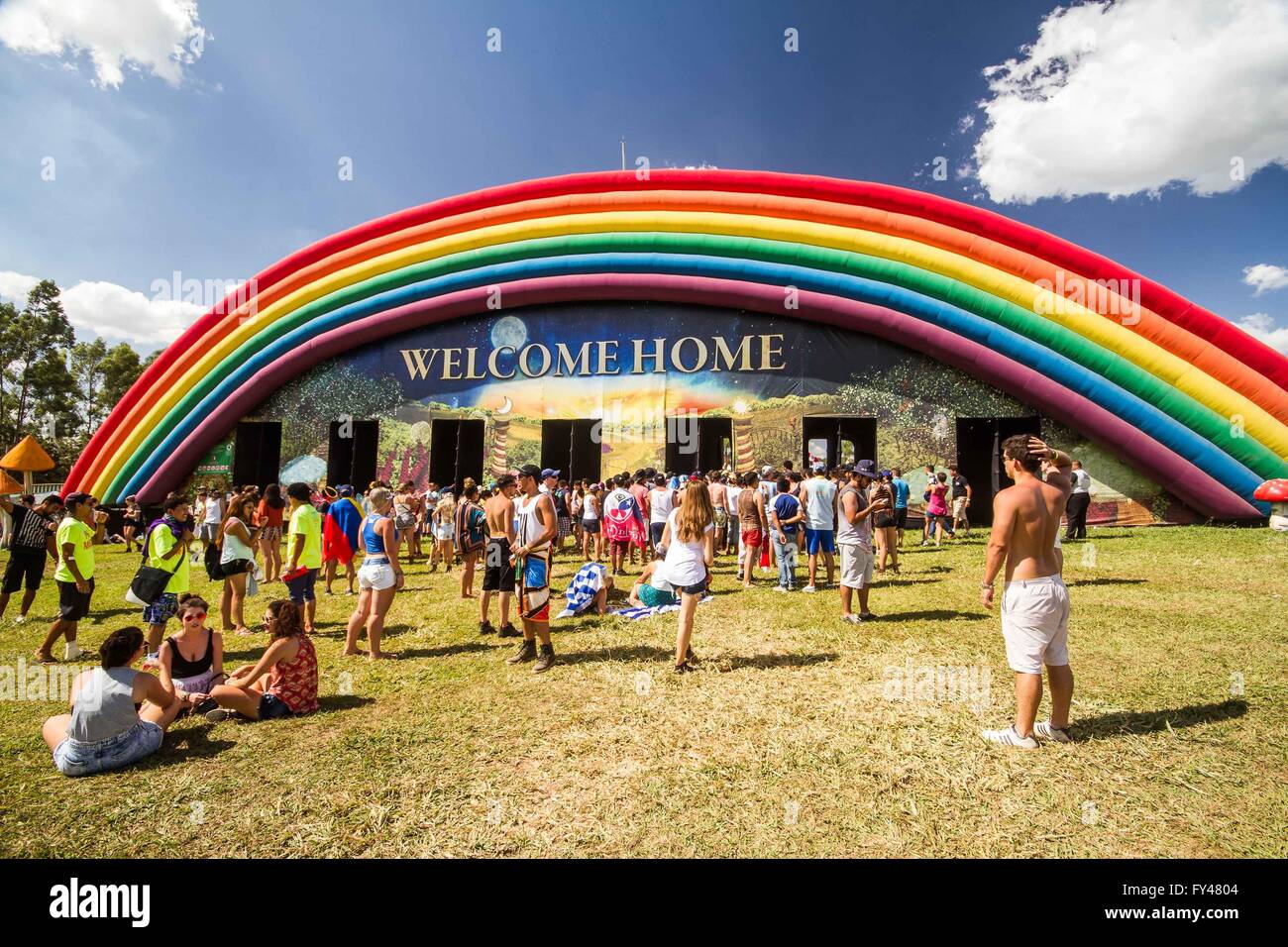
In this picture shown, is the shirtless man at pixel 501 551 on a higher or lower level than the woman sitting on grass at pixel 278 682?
higher

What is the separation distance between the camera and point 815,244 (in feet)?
51.6

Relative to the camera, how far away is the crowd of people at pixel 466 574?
3.80 meters

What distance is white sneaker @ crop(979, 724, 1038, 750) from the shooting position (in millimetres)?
3859

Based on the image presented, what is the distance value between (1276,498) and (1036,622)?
13294mm

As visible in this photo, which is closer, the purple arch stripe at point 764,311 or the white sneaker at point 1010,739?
the white sneaker at point 1010,739

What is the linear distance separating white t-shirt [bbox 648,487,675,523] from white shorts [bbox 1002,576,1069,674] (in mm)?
6853

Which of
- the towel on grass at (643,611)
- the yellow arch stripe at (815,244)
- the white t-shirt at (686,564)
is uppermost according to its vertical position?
the yellow arch stripe at (815,244)

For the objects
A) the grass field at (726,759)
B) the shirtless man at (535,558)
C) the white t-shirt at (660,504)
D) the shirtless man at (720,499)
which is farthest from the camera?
the shirtless man at (720,499)

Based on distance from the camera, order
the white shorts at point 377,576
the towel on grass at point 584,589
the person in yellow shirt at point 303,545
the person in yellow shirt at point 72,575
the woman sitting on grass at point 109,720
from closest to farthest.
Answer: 1. the woman sitting on grass at point 109,720
2. the white shorts at point 377,576
3. the person in yellow shirt at point 72,575
4. the person in yellow shirt at point 303,545
5. the towel on grass at point 584,589

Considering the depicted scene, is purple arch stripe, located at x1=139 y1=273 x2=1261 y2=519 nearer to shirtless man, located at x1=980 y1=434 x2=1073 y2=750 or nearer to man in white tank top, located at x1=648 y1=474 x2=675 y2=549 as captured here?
man in white tank top, located at x1=648 y1=474 x2=675 y2=549

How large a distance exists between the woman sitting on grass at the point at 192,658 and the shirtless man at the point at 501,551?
259cm

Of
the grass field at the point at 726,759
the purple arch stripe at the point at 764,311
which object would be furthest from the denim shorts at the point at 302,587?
the purple arch stripe at the point at 764,311

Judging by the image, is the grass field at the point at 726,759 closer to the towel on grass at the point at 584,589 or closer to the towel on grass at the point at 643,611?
the towel on grass at the point at 643,611

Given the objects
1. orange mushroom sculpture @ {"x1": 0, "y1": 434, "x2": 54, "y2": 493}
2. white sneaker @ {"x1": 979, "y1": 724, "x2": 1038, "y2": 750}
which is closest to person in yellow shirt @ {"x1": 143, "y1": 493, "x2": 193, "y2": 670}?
white sneaker @ {"x1": 979, "y1": 724, "x2": 1038, "y2": 750}
